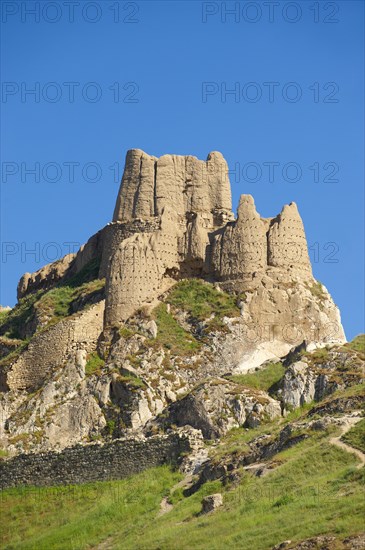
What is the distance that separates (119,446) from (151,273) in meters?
14.3

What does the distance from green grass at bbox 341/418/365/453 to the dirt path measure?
0.12 meters

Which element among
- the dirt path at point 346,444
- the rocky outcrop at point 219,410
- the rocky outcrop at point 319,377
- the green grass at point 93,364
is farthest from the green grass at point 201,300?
the dirt path at point 346,444

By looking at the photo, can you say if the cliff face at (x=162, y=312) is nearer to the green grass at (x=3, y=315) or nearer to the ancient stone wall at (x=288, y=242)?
the ancient stone wall at (x=288, y=242)

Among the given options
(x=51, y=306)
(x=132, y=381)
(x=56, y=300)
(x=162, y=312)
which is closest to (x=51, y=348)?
(x=162, y=312)

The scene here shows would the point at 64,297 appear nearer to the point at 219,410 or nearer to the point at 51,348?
the point at 51,348

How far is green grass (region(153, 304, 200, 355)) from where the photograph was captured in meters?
56.9

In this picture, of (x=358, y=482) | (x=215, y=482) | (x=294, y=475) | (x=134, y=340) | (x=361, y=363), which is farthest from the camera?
(x=134, y=340)

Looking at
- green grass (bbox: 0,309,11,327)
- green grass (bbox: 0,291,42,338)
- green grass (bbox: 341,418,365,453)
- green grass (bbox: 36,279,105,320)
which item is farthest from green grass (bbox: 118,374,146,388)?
green grass (bbox: 0,309,11,327)

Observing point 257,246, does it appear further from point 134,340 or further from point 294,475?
point 294,475

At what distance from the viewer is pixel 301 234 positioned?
201 ft

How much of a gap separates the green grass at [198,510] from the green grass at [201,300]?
14164 mm

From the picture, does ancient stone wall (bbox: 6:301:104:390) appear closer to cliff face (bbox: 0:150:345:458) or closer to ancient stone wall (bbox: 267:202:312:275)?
cliff face (bbox: 0:150:345:458)

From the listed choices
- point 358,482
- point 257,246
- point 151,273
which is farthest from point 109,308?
point 358,482

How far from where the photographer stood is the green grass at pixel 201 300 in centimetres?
5894
